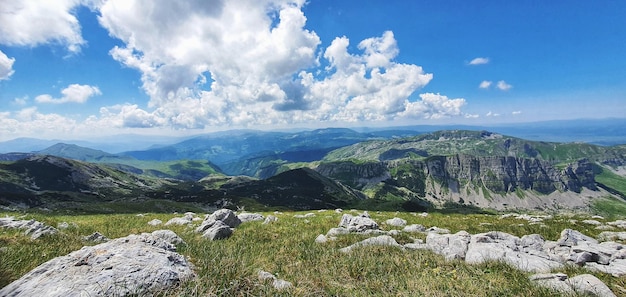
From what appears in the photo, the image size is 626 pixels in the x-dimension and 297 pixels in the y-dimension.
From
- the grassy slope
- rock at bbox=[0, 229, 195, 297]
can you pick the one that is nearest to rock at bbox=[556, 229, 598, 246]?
the grassy slope

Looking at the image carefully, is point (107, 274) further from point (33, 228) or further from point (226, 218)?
point (226, 218)

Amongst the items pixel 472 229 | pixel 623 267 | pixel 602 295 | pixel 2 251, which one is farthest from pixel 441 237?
pixel 2 251

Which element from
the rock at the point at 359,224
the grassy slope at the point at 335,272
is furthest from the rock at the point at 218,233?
the rock at the point at 359,224

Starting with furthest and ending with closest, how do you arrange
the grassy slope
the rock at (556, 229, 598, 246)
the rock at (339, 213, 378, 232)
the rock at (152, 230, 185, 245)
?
1. the rock at (339, 213, 378, 232)
2. the rock at (556, 229, 598, 246)
3. the rock at (152, 230, 185, 245)
4. the grassy slope

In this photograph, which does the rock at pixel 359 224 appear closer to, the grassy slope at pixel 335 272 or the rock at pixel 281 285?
the grassy slope at pixel 335 272

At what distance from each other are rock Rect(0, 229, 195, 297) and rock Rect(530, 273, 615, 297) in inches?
304

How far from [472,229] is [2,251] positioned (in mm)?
22688

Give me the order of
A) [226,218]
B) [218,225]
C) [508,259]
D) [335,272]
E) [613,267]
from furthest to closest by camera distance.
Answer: [226,218] < [218,225] < [508,259] < [613,267] < [335,272]

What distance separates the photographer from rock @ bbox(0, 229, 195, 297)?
193 inches

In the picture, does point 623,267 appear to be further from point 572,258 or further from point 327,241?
point 327,241

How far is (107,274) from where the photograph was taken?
17.6 ft

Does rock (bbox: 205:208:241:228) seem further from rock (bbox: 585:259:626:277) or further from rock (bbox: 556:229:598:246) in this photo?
rock (bbox: 556:229:598:246)

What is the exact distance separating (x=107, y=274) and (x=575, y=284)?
32.0ft

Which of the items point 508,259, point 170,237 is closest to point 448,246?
point 508,259
